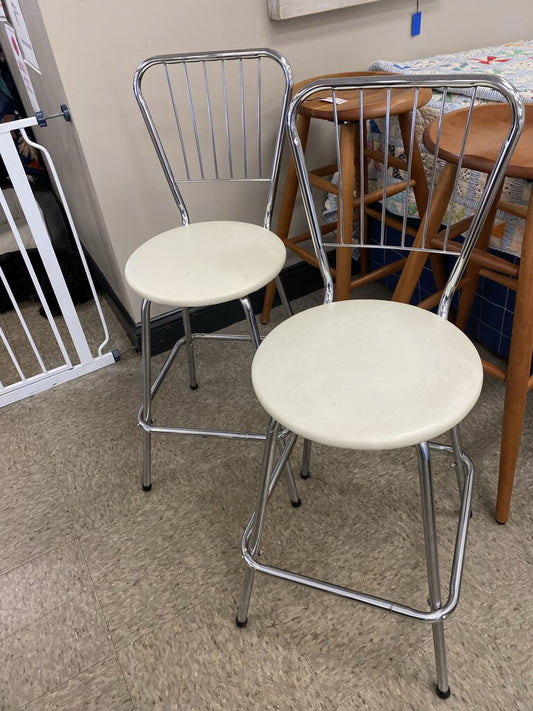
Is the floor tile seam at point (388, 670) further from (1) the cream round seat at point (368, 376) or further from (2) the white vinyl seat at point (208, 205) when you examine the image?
(1) the cream round seat at point (368, 376)

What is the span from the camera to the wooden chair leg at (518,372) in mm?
1060

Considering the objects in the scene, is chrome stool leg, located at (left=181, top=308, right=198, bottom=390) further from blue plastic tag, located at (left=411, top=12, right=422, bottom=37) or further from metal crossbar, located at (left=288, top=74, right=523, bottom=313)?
blue plastic tag, located at (left=411, top=12, right=422, bottom=37)

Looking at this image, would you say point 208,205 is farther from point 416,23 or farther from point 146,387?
point 416,23

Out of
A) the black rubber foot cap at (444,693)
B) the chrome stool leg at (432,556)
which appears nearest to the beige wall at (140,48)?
the chrome stool leg at (432,556)

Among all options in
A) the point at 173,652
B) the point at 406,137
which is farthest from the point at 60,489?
the point at 406,137

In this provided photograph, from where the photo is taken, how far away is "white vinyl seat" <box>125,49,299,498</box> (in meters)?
1.17

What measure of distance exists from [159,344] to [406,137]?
3.68 ft

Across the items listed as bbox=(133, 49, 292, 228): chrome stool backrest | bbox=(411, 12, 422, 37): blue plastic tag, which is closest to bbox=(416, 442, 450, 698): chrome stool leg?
bbox=(133, 49, 292, 228): chrome stool backrest

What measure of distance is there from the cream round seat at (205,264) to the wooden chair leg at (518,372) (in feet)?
1.66

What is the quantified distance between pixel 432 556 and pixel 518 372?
18.3 inches

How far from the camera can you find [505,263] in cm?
127

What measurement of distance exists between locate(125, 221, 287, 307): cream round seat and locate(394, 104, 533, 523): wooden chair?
40 centimetres

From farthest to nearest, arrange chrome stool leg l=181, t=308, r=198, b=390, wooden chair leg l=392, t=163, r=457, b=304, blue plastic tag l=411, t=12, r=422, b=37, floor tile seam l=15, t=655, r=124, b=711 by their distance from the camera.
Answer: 1. blue plastic tag l=411, t=12, r=422, b=37
2. chrome stool leg l=181, t=308, r=198, b=390
3. wooden chair leg l=392, t=163, r=457, b=304
4. floor tile seam l=15, t=655, r=124, b=711

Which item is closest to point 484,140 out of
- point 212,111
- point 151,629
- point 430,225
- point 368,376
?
point 430,225
